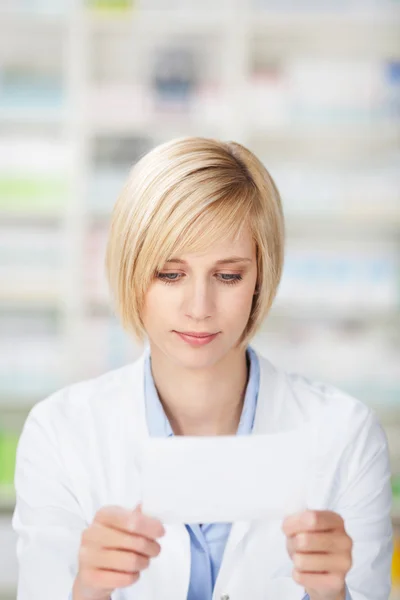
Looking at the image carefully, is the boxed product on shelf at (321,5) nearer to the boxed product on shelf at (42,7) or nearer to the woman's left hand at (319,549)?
the boxed product on shelf at (42,7)

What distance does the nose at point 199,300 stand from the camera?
1.18 m

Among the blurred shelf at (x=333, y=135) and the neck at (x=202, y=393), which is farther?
the blurred shelf at (x=333, y=135)

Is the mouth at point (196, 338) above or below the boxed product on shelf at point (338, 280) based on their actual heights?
below

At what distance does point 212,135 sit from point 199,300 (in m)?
2.05

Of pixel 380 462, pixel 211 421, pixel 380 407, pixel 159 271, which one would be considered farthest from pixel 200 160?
pixel 380 407

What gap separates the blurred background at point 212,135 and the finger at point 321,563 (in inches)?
83.0

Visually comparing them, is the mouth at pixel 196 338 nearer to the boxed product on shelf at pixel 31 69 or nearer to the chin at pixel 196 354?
the chin at pixel 196 354

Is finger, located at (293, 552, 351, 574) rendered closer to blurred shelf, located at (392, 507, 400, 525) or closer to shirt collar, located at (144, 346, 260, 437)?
shirt collar, located at (144, 346, 260, 437)

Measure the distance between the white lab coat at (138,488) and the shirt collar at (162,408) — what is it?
0.04ft

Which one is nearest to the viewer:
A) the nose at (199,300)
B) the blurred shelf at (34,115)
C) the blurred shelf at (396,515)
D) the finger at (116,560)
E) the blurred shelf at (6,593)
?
the finger at (116,560)

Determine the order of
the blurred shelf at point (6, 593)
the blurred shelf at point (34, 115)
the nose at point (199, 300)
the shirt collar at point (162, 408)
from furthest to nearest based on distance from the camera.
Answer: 1. the blurred shelf at point (34, 115)
2. the blurred shelf at point (6, 593)
3. the shirt collar at point (162, 408)
4. the nose at point (199, 300)

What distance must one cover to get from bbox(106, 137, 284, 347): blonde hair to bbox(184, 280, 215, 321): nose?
0.18ft

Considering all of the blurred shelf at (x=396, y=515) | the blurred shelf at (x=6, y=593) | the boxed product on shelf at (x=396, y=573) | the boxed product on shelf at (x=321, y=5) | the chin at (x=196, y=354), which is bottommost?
the blurred shelf at (x=6, y=593)

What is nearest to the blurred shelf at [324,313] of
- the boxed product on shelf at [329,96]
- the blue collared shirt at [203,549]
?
the boxed product on shelf at [329,96]
